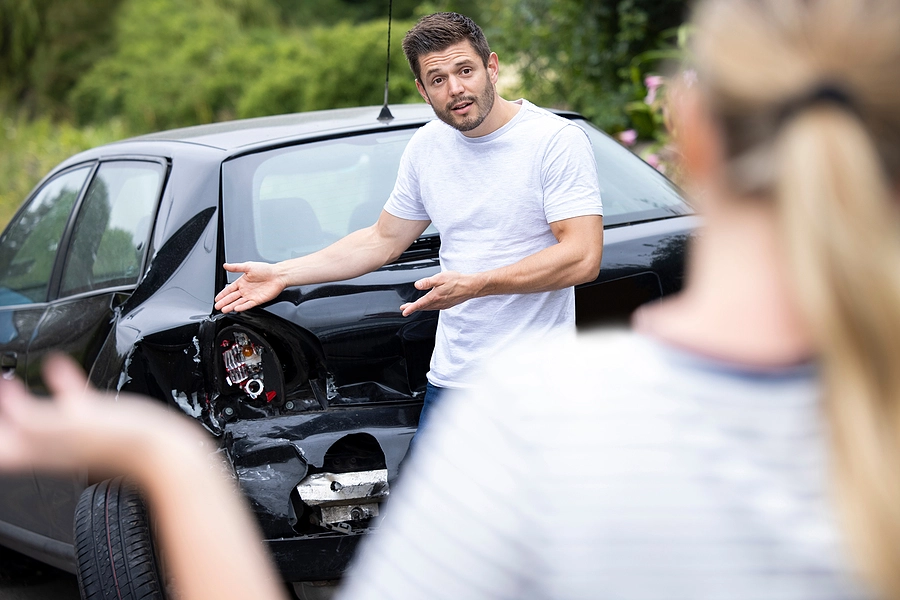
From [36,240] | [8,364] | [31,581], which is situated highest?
[36,240]

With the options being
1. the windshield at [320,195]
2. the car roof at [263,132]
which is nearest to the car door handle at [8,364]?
the car roof at [263,132]

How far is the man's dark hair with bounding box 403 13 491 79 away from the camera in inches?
124

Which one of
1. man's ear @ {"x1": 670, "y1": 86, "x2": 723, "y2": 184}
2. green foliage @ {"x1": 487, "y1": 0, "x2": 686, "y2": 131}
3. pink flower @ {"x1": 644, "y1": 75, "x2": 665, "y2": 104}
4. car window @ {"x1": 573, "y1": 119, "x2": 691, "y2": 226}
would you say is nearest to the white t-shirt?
car window @ {"x1": 573, "y1": 119, "x2": 691, "y2": 226}

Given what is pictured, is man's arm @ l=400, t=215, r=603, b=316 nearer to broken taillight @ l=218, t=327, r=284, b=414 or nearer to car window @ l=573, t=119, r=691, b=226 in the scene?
broken taillight @ l=218, t=327, r=284, b=414

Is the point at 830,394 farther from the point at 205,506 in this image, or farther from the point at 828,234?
the point at 205,506

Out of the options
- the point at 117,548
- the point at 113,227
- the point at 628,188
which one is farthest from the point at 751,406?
the point at 113,227

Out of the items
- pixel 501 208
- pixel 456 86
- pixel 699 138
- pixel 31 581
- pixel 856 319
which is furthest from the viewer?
pixel 31 581

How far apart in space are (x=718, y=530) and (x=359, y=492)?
2149 mm

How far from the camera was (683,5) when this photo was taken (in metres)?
9.66

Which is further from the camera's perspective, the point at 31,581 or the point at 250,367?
the point at 31,581

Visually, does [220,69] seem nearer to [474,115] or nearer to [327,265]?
[327,265]

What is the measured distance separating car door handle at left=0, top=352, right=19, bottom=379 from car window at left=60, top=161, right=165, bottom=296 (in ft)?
1.06

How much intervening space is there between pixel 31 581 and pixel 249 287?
2.21 metres

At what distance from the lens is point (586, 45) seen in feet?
32.0
